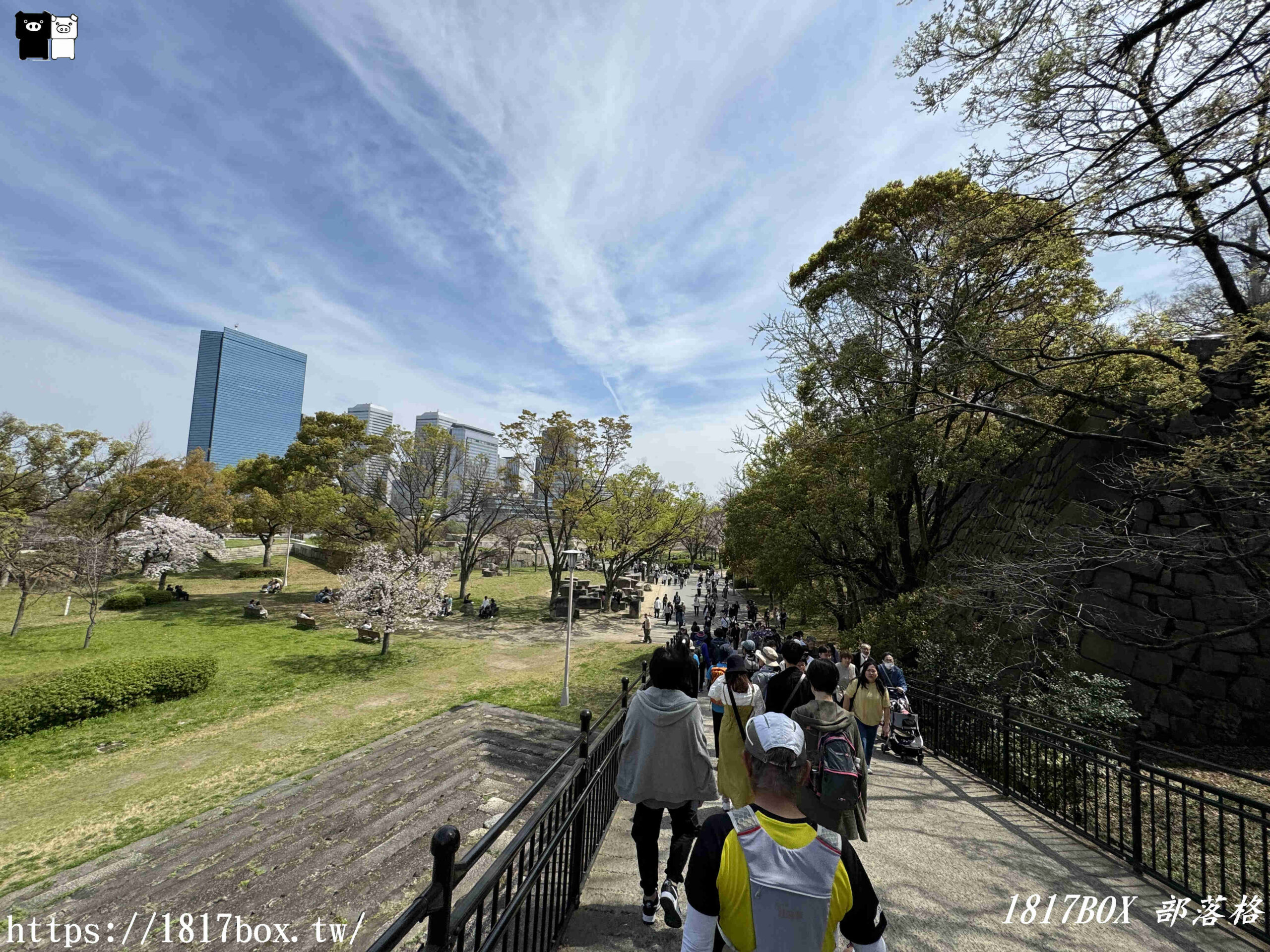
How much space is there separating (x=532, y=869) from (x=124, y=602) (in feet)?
97.8

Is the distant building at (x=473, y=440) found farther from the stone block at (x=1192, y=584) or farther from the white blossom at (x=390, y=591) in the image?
the stone block at (x=1192, y=584)

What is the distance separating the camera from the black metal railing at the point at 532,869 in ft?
6.07

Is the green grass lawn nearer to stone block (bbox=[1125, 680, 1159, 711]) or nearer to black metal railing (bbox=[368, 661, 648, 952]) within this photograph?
black metal railing (bbox=[368, 661, 648, 952])

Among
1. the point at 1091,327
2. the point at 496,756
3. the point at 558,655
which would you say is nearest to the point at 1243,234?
the point at 1091,327

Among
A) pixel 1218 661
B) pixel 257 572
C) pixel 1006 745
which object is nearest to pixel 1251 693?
pixel 1218 661

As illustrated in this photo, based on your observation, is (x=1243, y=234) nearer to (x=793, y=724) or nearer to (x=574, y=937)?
(x=793, y=724)

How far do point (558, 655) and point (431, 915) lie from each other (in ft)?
54.3

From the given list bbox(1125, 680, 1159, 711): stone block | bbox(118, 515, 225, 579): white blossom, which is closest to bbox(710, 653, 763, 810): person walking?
bbox(1125, 680, 1159, 711): stone block

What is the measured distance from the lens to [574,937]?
3.24 metres

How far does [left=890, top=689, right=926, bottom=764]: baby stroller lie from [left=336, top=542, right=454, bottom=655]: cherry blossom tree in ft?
50.0

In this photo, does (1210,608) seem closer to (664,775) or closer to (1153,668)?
(1153,668)

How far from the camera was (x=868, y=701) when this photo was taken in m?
5.56

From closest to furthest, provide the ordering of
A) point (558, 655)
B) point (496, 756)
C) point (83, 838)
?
point (83, 838) → point (496, 756) → point (558, 655)

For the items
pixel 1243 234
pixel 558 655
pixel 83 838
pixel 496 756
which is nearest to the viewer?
pixel 83 838
